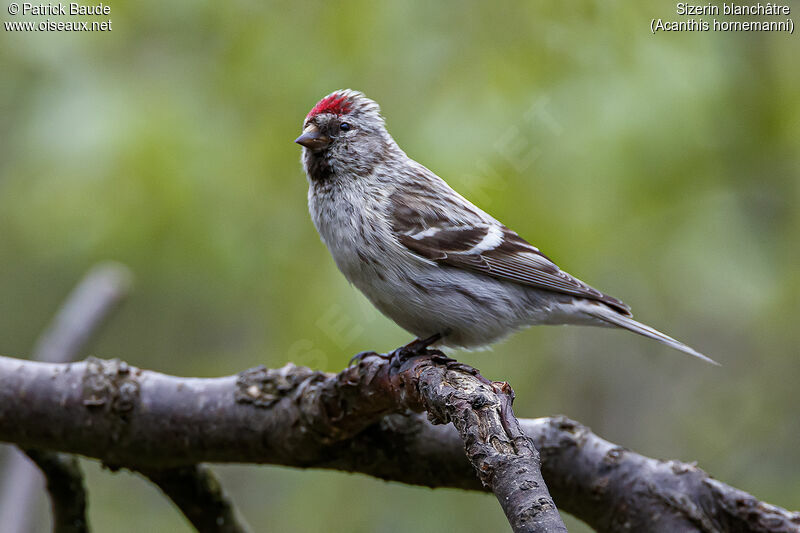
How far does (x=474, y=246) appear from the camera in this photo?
11.1ft

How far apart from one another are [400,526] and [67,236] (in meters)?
2.19

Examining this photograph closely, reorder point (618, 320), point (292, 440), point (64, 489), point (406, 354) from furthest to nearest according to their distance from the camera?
point (618, 320) < point (64, 489) < point (292, 440) < point (406, 354)

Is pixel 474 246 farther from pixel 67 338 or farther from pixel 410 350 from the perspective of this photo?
pixel 67 338

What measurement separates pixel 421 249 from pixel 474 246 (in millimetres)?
267

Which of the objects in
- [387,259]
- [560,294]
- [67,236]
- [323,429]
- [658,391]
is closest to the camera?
[323,429]

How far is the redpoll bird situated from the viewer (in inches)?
125

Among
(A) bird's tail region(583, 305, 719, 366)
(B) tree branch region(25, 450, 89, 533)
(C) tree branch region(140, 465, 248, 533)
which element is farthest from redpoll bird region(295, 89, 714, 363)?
(B) tree branch region(25, 450, 89, 533)

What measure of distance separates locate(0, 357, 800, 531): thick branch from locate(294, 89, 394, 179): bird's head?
1.08 metres

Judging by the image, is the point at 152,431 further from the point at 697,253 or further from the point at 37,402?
the point at 697,253

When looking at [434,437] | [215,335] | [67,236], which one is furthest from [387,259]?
[215,335]

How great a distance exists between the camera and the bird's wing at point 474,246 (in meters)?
3.28

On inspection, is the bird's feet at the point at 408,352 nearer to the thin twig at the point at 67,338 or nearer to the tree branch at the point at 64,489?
the tree branch at the point at 64,489

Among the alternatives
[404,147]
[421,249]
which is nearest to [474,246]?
[421,249]

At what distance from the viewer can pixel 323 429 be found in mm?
2645
